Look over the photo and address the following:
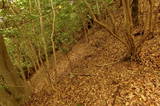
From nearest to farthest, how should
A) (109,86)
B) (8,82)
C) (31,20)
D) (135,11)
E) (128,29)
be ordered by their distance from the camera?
1. (128,29)
2. (109,86)
3. (31,20)
4. (8,82)
5. (135,11)

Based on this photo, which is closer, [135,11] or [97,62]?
[97,62]

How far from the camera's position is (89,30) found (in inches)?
557

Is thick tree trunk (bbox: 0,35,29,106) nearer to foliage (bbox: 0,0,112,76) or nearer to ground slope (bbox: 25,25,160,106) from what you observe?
ground slope (bbox: 25,25,160,106)

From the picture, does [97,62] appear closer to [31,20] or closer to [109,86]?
[109,86]

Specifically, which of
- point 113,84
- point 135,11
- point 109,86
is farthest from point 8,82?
point 135,11

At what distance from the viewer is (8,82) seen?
25.0 feet

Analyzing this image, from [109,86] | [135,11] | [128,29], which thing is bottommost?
[109,86]

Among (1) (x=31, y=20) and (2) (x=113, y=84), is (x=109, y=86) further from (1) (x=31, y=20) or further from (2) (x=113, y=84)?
(1) (x=31, y=20)

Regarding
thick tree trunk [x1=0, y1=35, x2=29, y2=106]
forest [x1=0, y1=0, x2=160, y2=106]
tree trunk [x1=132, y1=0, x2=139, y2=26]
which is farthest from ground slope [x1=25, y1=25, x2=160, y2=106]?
tree trunk [x1=132, y1=0, x2=139, y2=26]

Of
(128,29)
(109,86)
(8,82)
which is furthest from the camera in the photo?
(8,82)

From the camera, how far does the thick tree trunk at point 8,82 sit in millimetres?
7484

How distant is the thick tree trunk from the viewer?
24.6ft

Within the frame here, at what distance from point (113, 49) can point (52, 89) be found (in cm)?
310

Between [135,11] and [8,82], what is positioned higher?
[135,11]
